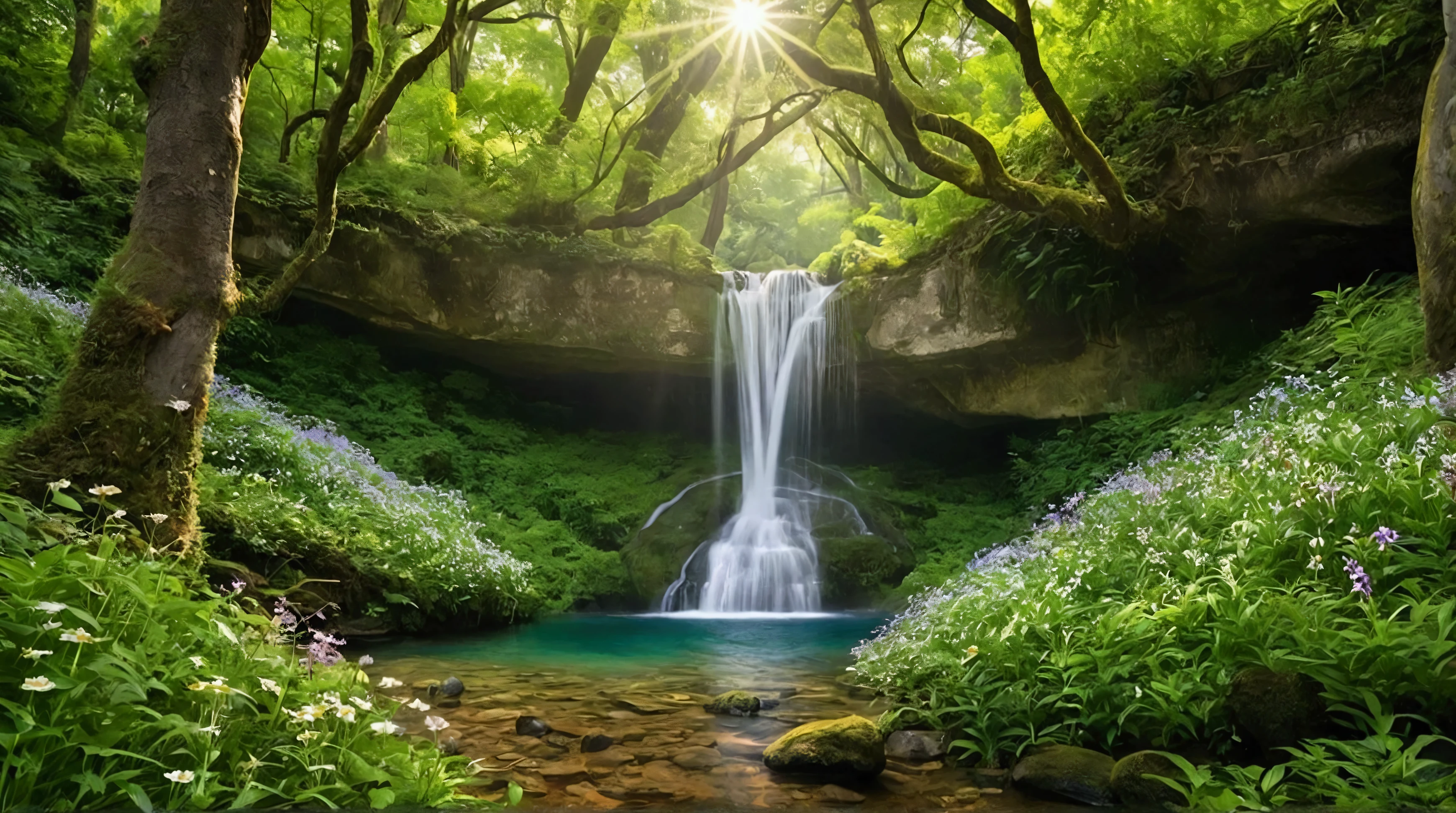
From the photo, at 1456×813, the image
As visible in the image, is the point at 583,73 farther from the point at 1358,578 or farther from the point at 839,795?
the point at 1358,578

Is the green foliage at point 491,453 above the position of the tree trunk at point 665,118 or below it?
below

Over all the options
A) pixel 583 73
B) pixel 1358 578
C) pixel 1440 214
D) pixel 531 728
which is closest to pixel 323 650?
pixel 531 728

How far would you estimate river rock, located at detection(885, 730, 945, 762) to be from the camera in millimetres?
3432

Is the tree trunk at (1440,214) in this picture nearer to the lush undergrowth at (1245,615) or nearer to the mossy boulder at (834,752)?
the lush undergrowth at (1245,615)

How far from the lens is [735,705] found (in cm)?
429

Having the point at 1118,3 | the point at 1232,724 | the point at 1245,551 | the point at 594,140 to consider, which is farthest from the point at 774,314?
the point at 1232,724

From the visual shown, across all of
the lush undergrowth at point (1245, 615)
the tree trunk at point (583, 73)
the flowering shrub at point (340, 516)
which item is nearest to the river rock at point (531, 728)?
the lush undergrowth at point (1245, 615)

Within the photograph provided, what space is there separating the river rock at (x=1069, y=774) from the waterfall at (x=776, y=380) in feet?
26.4

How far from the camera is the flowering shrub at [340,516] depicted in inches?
228

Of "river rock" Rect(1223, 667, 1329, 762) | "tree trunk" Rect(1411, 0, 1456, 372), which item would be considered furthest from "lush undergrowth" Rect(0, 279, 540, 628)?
"tree trunk" Rect(1411, 0, 1456, 372)

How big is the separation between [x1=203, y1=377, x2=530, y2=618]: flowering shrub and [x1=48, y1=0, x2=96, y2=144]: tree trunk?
560 cm

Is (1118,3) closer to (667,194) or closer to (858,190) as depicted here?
(667,194)

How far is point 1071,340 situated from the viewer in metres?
10.5

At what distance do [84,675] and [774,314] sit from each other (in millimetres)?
11655
